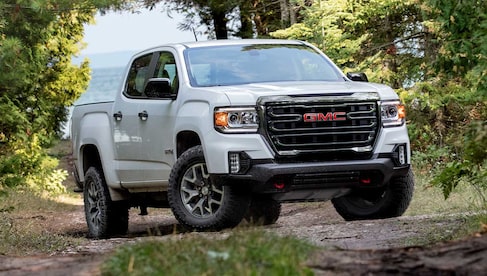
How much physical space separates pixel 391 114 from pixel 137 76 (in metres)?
3.09

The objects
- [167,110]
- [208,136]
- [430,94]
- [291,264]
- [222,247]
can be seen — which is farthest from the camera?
[430,94]

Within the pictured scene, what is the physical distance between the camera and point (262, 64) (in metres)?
11.2

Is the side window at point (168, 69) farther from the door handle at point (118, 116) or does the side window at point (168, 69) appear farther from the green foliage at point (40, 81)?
the green foliage at point (40, 81)

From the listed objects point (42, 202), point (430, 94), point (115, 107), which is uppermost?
point (115, 107)

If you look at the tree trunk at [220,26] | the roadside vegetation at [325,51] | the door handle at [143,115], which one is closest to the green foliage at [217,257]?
the roadside vegetation at [325,51]

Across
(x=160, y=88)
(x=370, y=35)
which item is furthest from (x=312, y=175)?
(x=370, y=35)

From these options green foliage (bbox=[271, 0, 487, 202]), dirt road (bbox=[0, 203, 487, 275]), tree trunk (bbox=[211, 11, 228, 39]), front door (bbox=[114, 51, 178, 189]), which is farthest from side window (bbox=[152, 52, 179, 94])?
tree trunk (bbox=[211, 11, 228, 39])

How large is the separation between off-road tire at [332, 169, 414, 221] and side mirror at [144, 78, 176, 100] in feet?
6.93

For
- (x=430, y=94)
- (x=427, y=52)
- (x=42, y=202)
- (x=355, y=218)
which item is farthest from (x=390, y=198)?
(x=42, y=202)

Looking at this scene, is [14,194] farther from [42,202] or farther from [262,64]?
[262,64]

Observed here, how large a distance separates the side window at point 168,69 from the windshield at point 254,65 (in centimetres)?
19

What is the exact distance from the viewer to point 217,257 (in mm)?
5633

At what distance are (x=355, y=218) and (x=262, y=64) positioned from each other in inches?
76.9

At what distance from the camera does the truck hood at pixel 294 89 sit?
389 inches
